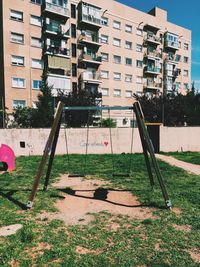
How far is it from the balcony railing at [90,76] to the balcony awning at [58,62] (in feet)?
8.62

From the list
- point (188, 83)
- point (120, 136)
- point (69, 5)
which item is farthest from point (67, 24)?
point (188, 83)

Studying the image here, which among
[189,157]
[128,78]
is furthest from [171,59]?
[189,157]

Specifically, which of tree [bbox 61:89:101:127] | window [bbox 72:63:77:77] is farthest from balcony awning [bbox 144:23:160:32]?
tree [bbox 61:89:101:127]

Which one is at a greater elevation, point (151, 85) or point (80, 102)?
point (151, 85)

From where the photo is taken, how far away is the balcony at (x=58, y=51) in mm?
36150

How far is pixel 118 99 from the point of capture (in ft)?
145

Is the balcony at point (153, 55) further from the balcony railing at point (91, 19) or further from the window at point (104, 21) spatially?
the balcony railing at point (91, 19)

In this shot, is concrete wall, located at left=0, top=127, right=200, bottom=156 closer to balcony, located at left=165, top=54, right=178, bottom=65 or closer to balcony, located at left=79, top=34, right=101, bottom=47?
balcony, located at left=79, top=34, right=101, bottom=47

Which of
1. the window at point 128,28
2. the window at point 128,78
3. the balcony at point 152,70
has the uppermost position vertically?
the window at point 128,28

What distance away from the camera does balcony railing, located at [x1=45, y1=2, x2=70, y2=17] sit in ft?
117

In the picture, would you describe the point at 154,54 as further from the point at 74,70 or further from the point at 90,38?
the point at 74,70

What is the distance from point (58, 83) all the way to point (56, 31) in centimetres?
709

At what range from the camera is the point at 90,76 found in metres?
40.6

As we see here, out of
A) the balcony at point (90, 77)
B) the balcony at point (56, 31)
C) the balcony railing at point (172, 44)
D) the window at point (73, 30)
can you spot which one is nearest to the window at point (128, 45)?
the balcony at point (90, 77)
